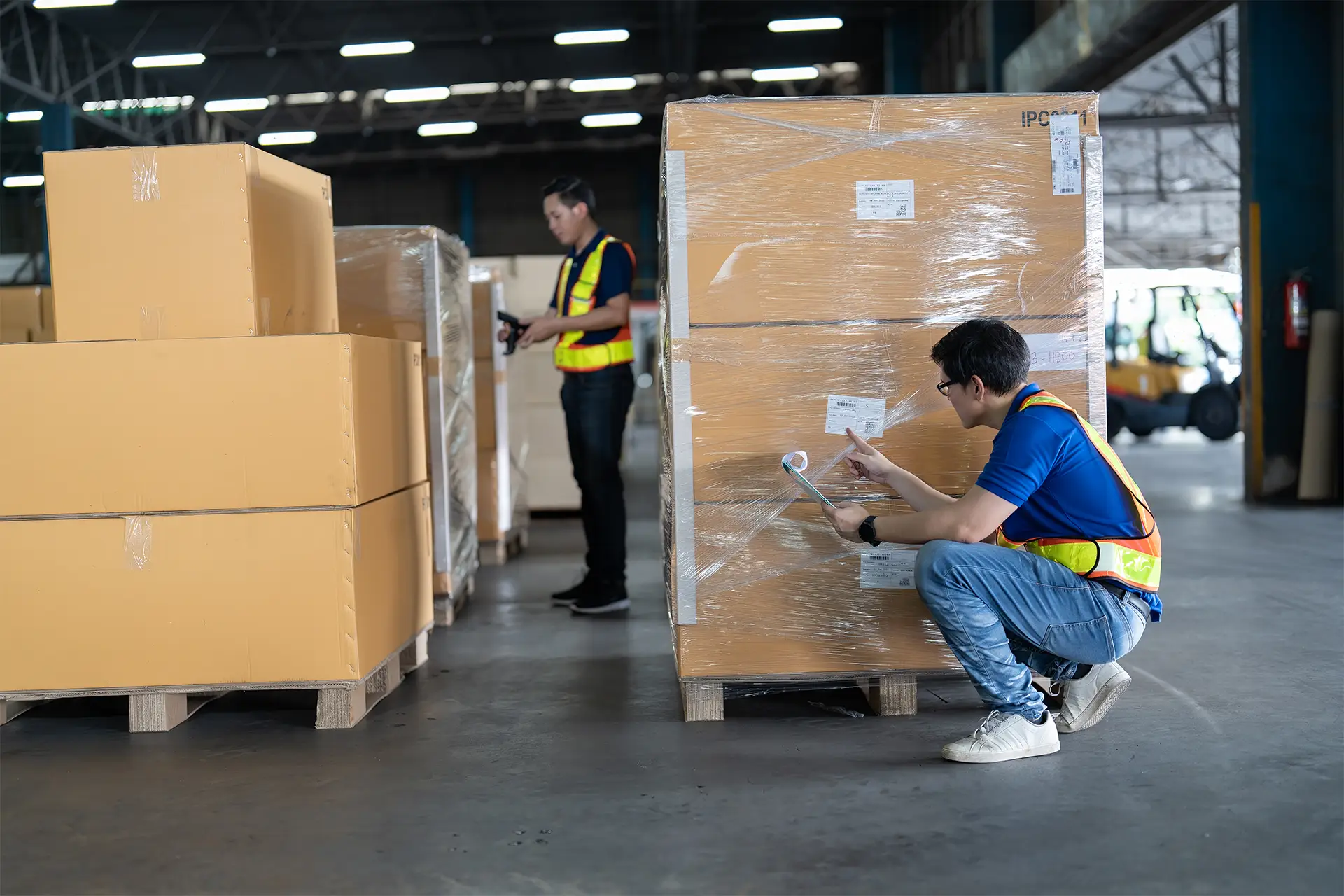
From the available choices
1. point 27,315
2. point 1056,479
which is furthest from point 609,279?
point 27,315

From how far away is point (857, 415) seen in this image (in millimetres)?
3111

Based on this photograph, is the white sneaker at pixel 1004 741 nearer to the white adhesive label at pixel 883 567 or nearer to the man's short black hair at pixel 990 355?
the white adhesive label at pixel 883 567

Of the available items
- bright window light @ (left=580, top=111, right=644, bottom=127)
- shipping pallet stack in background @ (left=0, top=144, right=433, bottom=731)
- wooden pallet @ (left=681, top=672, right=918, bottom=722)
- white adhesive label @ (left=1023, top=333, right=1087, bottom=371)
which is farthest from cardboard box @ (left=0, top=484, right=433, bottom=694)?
bright window light @ (left=580, top=111, right=644, bottom=127)

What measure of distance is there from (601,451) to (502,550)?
1.92 metres

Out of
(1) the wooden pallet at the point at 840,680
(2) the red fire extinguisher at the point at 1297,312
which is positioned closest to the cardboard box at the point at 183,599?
(1) the wooden pallet at the point at 840,680

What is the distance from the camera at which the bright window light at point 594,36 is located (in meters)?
15.4

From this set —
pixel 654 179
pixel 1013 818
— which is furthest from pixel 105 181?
pixel 654 179

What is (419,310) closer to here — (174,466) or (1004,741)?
(174,466)

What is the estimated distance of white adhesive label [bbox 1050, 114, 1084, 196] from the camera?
3.16 m

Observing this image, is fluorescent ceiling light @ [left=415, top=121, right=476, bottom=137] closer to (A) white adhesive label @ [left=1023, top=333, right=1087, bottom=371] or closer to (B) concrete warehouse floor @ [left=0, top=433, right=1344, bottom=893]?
(B) concrete warehouse floor @ [left=0, top=433, right=1344, bottom=893]

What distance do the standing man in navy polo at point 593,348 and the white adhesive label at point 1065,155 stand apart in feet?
6.08

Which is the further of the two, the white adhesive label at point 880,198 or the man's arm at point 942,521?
the white adhesive label at point 880,198

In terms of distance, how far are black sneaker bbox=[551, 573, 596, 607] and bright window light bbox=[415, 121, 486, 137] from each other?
16.3 m

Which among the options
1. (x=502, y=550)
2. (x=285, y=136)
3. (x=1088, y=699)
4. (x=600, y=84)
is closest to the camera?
(x=1088, y=699)
